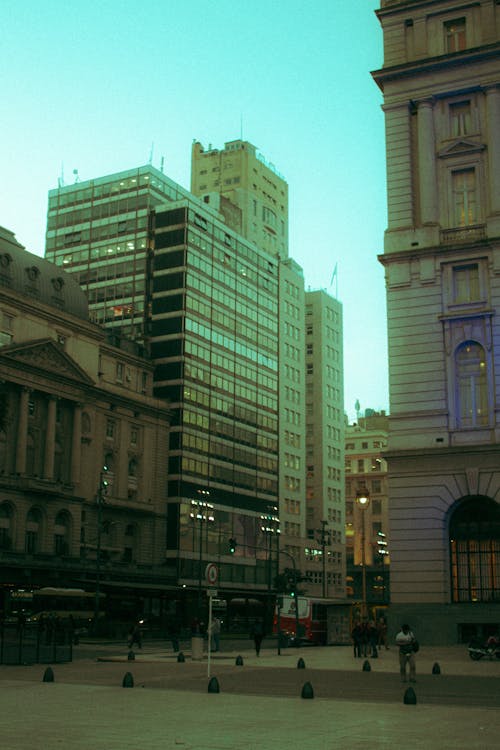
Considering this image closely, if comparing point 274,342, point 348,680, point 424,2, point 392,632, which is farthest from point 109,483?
point 348,680

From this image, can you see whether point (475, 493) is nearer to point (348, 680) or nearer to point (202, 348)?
point (348, 680)

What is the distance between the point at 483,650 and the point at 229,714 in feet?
72.1

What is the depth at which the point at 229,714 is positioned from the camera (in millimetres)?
18078

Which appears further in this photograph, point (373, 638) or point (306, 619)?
point (306, 619)

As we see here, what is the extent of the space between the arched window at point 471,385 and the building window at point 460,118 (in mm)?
12308

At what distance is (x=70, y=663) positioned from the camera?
35.6 m

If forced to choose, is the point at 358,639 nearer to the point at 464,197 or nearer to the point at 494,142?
the point at 464,197

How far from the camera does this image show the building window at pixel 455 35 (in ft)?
166

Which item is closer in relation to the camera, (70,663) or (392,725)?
(392,725)

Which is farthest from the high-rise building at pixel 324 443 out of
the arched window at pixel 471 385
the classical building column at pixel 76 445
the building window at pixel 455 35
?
the building window at pixel 455 35

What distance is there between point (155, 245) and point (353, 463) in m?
75.4

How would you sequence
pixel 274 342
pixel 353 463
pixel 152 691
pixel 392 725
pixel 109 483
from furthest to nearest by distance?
pixel 353 463, pixel 274 342, pixel 109 483, pixel 152 691, pixel 392 725

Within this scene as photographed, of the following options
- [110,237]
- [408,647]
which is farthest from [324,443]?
[408,647]

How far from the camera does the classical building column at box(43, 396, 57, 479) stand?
81.6 metres
